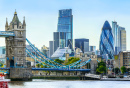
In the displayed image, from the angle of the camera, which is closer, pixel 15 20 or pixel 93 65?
pixel 15 20

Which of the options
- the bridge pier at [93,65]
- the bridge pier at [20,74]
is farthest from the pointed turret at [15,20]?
the bridge pier at [93,65]

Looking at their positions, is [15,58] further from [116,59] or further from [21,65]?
[116,59]

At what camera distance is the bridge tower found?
115 m

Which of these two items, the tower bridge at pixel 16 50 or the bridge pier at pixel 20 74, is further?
the tower bridge at pixel 16 50

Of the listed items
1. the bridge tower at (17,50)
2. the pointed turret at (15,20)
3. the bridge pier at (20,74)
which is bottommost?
the bridge pier at (20,74)

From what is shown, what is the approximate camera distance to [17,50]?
11656cm

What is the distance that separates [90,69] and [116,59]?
34.0m

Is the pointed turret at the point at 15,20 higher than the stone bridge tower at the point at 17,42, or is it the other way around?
the pointed turret at the point at 15,20

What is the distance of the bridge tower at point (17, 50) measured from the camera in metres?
115

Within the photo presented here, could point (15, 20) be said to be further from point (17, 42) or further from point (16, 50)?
point (16, 50)

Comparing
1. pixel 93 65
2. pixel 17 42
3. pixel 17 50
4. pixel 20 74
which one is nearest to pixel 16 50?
pixel 17 50

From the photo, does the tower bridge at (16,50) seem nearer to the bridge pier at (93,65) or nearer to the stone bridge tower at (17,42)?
the stone bridge tower at (17,42)

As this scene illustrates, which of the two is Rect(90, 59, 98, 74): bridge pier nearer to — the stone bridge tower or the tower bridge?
the tower bridge

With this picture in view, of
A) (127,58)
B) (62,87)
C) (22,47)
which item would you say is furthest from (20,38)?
(127,58)
